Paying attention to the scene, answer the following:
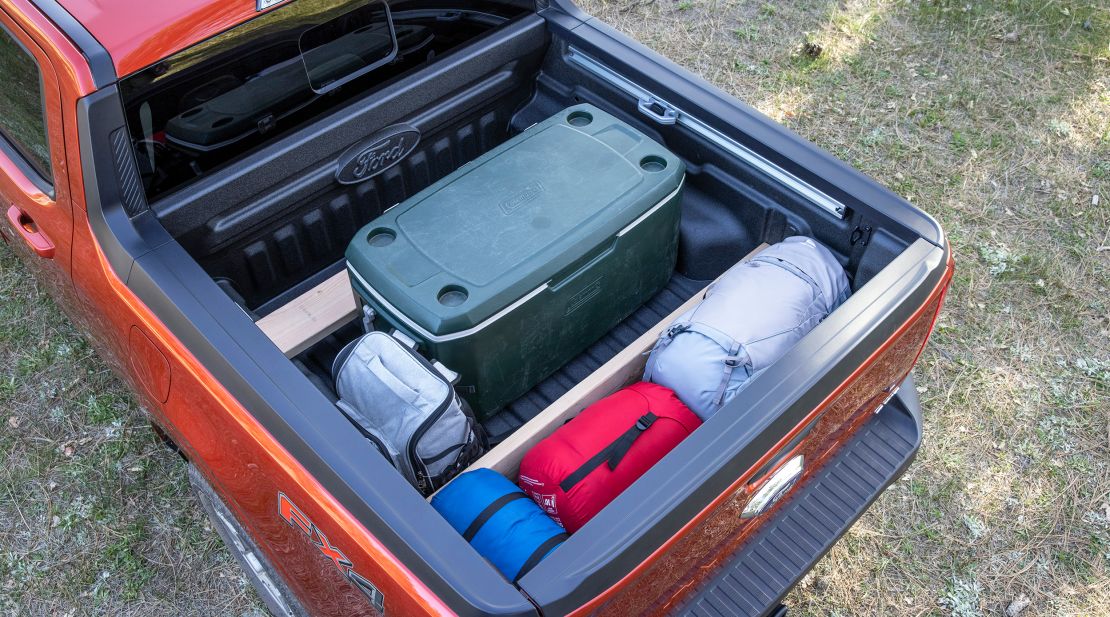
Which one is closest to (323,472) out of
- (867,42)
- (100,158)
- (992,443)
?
(100,158)

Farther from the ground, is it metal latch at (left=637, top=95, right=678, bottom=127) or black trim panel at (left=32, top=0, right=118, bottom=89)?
black trim panel at (left=32, top=0, right=118, bottom=89)

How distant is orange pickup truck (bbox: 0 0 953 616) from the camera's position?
1.76 meters

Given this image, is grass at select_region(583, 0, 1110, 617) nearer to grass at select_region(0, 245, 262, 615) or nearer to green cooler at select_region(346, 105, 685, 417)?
green cooler at select_region(346, 105, 685, 417)

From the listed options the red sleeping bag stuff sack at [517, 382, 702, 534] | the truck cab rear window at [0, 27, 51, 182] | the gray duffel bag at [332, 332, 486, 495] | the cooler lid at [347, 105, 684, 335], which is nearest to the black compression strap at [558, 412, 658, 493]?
the red sleeping bag stuff sack at [517, 382, 702, 534]

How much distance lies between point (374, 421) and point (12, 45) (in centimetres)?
131

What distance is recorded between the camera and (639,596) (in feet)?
5.91

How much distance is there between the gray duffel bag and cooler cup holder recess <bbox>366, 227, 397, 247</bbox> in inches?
10.5

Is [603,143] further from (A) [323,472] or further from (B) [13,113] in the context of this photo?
(B) [13,113]

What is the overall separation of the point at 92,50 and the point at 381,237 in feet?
2.61

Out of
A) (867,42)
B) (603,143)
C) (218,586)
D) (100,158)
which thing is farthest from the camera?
(867,42)

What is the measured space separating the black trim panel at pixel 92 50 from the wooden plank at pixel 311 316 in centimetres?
79

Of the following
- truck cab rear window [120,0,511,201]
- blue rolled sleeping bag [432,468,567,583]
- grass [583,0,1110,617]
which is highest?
truck cab rear window [120,0,511,201]

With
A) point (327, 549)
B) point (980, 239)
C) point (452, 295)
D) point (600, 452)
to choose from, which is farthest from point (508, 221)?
point (980, 239)

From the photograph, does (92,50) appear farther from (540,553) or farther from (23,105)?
(540,553)
